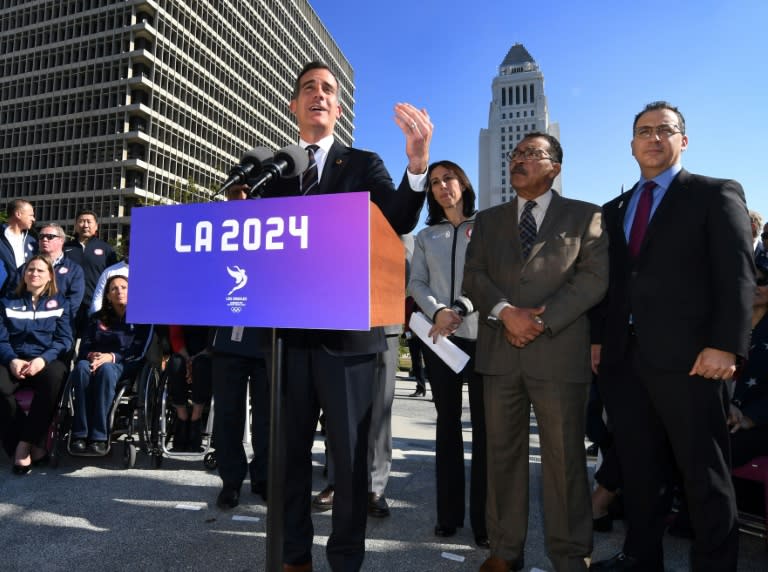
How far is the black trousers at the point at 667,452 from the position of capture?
7.03 feet

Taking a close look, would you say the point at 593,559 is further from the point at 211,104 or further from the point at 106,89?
the point at 211,104

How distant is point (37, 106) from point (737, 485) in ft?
225

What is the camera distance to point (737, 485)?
9.46 ft

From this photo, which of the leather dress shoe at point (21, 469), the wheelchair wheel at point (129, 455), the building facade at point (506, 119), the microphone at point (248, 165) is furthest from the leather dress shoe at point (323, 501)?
the building facade at point (506, 119)

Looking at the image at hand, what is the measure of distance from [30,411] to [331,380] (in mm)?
3518

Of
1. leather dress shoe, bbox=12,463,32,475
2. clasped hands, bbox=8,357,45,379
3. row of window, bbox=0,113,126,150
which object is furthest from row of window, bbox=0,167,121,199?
leather dress shoe, bbox=12,463,32,475

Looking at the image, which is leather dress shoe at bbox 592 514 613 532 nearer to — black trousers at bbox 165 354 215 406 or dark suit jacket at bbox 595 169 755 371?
dark suit jacket at bbox 595 169 755 371

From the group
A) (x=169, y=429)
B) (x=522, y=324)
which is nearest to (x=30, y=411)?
(x=169, y=429)

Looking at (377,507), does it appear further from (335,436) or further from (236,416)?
(335,436)

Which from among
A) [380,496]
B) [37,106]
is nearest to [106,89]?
[37,106]

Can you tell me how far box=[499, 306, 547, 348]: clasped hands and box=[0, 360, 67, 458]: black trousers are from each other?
393 cm

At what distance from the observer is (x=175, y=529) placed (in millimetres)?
2889

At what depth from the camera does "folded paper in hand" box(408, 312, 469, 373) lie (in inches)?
104

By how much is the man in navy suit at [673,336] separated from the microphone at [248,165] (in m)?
1.82
